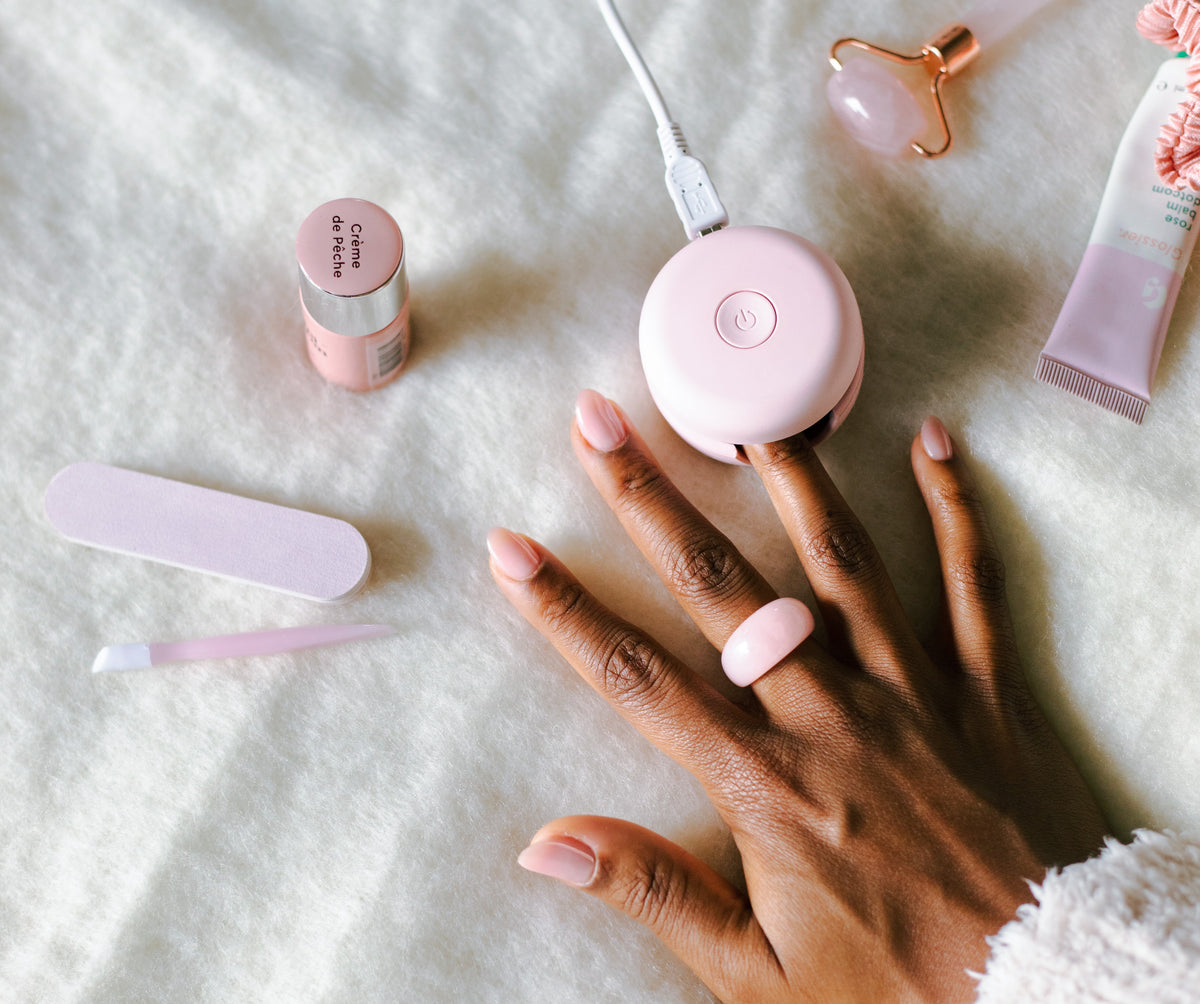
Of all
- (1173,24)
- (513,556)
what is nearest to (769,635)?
(513,556)

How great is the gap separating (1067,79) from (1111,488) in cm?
35

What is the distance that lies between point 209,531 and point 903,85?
635 mm

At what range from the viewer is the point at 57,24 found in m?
0.79

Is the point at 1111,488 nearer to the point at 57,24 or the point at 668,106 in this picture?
the point at 668,106

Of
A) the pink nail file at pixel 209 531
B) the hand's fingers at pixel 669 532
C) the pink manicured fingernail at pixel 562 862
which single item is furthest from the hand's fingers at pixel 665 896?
the pink nail file at pixel 209 531

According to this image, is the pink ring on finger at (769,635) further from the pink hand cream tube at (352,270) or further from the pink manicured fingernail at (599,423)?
the pink hand cream tube at (352,270)

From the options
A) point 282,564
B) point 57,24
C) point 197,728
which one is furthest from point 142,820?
point 57,24

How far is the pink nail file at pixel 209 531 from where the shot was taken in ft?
2.30

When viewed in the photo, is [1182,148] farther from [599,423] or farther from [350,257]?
[350,257]

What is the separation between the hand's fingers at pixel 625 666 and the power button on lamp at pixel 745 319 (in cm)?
20

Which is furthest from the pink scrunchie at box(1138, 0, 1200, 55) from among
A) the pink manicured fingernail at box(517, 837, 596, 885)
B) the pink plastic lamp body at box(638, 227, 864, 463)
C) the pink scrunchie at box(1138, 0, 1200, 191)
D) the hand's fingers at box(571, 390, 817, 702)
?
the pink manicured fingernail at box(517, 837, 596, 885)

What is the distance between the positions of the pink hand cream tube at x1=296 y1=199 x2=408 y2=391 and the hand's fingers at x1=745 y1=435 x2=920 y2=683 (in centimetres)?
27

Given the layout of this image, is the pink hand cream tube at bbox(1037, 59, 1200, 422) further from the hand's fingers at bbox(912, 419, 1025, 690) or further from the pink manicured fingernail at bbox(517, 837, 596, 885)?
the pink manicured fingernail at bbox(517, 837, 596, 885)

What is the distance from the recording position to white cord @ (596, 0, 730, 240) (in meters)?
0.72
